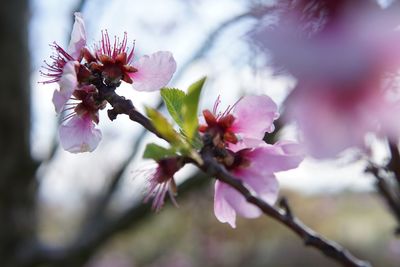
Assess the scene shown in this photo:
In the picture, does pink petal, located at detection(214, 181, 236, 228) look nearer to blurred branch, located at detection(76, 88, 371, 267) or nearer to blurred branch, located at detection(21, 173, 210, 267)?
blurred branch, located at detection(76, 88, 371, 267)

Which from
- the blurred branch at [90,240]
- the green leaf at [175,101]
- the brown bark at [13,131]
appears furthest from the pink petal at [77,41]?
the brown bark at [13,131]

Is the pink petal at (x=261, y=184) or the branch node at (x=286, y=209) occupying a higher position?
the pink petal at (x=261, y=184)

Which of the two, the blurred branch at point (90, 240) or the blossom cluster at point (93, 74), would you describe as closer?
the blossom cluster at point (93, 74)

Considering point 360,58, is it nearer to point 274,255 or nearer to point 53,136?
point 53,136

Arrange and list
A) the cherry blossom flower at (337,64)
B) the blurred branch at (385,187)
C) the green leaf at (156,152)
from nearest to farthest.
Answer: the cherry blossom flower at (337,64) < the green leaf at (156,152) < the blurred branch at (385,187)

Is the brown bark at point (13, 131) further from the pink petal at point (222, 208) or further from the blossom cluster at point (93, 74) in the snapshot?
the pink petal at point (222, 208)

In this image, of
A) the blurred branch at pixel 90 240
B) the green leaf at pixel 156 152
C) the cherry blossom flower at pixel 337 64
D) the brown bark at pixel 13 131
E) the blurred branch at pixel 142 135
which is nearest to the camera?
the cherry blossom flower at pixel 337 64

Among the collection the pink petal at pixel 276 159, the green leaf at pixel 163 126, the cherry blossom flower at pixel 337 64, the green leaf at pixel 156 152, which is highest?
the cherry blossom flower at pixel 337 64

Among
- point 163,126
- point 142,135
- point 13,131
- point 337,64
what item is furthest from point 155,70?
point 13,131
